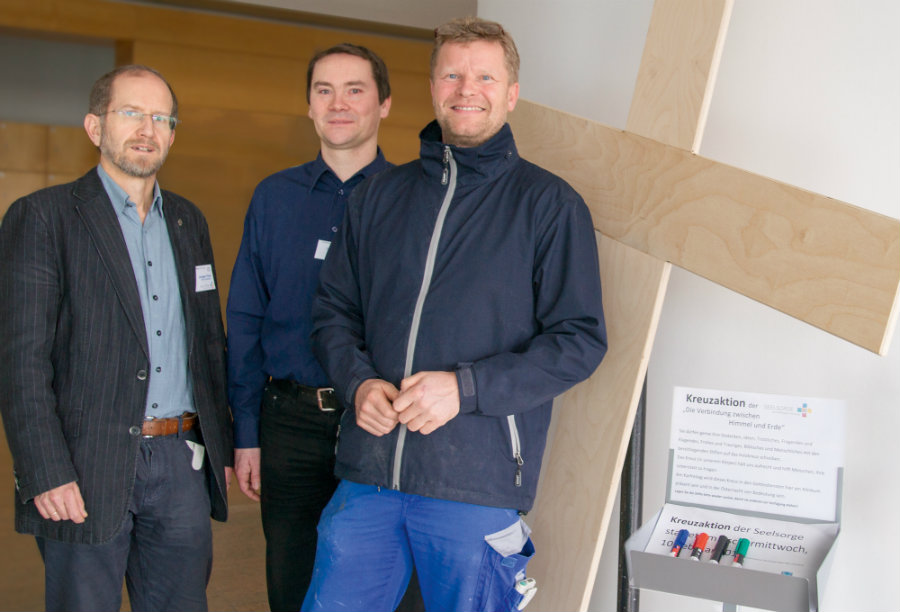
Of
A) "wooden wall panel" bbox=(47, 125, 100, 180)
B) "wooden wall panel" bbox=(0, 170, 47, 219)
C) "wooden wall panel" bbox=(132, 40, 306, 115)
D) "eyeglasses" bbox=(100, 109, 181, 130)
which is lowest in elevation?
"eyeglasses" bbox=(100, 109, 181, 130)

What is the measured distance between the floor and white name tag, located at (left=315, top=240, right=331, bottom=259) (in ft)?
5.63

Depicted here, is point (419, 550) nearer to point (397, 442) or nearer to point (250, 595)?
point (397, 442)

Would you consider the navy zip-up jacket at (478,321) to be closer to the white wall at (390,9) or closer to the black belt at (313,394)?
the black belt at (313,394)

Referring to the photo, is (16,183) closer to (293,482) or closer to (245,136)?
(245,136)

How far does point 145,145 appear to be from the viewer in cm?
211

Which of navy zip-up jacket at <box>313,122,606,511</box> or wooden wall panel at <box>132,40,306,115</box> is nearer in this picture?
navy zip-up jacket at <box>313,122,606,511</box>

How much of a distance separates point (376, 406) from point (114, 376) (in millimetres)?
740

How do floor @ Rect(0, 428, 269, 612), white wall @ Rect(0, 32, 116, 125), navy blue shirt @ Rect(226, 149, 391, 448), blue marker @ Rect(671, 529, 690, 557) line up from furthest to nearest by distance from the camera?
white wall @ Rect(0, 32, 116, 125) → floor @ Rect(0, 428, 269, 612) → navy blue shirt @ Rect(226, 149, 391, 448) → blue marker @ Rect(671, 529, 690, 557)

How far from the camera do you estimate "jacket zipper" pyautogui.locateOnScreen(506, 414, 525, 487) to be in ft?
5.57

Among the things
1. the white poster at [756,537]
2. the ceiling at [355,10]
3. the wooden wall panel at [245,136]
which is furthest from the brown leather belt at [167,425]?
the wooden wall panel at [245,136]

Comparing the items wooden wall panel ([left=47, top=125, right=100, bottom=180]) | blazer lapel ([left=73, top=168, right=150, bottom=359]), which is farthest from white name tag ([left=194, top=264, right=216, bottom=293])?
wooden wall panel ([left=47, top=125, right=100, bottom=180])

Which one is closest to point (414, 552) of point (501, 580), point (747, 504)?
point (501, 580)

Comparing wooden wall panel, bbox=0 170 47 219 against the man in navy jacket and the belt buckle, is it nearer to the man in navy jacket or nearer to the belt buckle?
the belt buckle

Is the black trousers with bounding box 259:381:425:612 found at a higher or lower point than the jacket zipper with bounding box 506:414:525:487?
lower
